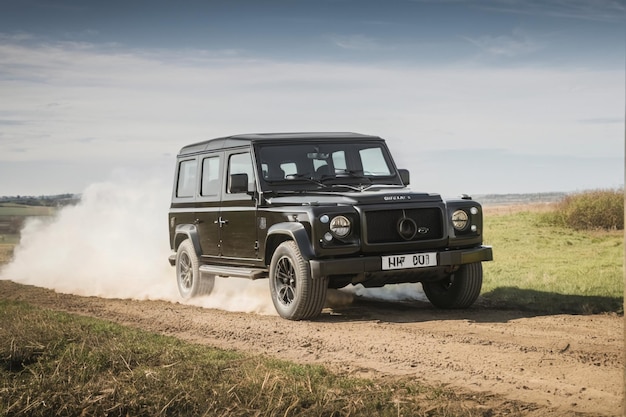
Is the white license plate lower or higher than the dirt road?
higher

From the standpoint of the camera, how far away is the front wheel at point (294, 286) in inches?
389

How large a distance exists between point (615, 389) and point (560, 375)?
56 cm

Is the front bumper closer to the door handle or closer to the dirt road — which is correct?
the dirt road

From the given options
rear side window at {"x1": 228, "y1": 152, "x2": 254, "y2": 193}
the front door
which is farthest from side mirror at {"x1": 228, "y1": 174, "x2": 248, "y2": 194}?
rear side window at {"x1": 228, "y1": 152, "x2": 254, "y2": 193}

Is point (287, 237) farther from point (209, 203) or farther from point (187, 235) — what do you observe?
point (187, 235)

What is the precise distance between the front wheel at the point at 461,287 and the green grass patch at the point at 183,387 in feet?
12.7

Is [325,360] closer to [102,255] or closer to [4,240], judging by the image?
[102,255]

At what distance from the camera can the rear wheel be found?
1309cm

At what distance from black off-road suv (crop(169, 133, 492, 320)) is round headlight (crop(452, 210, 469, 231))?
0.01 meters

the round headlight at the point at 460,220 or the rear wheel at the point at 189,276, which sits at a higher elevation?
the round headlight at the point at 460,220

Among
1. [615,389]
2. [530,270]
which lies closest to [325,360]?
[615,389]

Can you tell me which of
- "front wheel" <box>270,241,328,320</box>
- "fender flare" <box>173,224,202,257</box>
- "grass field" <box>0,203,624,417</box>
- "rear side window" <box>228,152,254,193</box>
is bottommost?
"grass field" <box>0,203,624,417</box>

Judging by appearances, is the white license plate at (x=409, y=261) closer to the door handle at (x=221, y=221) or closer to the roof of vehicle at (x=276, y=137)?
the roof of vehicle at (x=276, y=137)

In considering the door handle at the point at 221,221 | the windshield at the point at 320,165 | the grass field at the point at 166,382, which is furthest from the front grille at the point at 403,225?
the door handle at the point at 221,221
